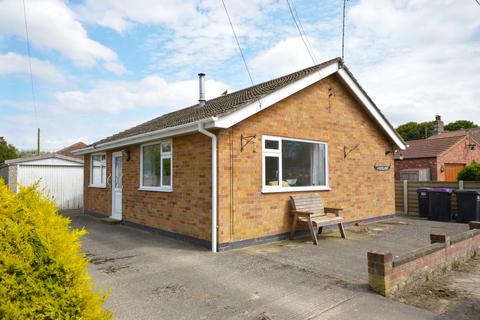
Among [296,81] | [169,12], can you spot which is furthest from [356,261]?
[169,12]

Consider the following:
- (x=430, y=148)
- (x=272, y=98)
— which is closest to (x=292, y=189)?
(x=272, y=98)

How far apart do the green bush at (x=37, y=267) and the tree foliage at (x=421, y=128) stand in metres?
57.6

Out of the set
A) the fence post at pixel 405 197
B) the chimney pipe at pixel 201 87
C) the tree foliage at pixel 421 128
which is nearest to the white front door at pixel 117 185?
the chimney pipe at pixel 201 87

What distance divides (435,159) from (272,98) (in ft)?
52.9

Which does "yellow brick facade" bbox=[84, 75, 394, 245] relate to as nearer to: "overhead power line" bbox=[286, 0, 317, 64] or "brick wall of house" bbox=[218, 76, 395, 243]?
"brick wall of house" bbox=[218, 76, 395, 243]

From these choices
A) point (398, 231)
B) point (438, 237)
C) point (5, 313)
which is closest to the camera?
point (5, 313)

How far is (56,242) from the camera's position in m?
2.16

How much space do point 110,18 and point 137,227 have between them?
551 cm

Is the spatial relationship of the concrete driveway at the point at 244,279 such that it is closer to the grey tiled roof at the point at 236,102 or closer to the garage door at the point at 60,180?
the grey tiled roof at the point at 236,102

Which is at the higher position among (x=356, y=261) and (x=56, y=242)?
(x=56, y=242)

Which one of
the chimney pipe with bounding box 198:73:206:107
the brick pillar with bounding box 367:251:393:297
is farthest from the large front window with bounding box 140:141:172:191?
the brick pillar with bounding box 367:251:393:297

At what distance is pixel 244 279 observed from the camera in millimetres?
4809

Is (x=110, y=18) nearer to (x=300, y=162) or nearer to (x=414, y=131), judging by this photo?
(x=300, y=162)

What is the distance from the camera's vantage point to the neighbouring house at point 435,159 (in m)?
19.3
